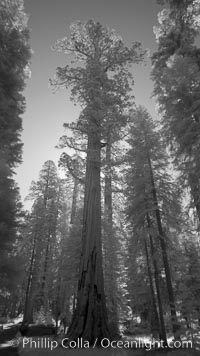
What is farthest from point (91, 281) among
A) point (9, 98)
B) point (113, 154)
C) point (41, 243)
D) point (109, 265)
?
point (41, 243)

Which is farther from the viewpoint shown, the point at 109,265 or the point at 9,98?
the point at 109,265

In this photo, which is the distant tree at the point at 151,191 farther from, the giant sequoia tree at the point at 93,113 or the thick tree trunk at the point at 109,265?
the giant sequoia tree at the point at 93,113

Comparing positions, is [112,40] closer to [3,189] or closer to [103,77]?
[103,77]

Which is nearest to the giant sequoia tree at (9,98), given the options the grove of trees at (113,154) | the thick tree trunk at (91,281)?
the grove of trees at (113,154)

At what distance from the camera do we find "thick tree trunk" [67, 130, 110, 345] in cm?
563

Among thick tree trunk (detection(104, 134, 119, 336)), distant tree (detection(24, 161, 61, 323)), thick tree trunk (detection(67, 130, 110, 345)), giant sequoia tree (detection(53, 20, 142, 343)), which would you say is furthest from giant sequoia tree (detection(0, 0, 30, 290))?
distant tree (detection(24, 161, 61, 323))

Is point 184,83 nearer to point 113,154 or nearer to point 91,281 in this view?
point 113,154

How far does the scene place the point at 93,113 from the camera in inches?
326

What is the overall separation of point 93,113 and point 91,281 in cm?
591

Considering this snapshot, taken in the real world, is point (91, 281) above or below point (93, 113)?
below

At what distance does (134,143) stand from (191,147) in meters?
5.15

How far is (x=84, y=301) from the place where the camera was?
236 inches

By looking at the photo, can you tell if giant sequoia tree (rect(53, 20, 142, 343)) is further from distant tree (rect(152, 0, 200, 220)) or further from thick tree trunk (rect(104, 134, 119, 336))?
thick tree trunk (rect(104, 134, 119, 336))

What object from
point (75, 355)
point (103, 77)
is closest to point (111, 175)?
point (103, 77)
